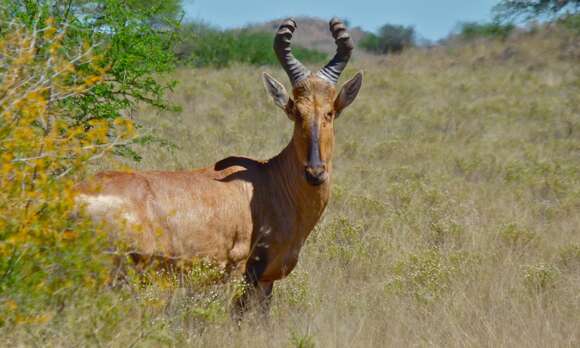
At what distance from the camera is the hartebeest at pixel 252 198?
5.95 m

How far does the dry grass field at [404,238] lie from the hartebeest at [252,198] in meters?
0.35

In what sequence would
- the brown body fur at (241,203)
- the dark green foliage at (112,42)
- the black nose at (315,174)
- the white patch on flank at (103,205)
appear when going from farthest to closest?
the dark green foliage at (112,42) < the black nose at (315,174) < the brown body fur at (241,203) < the white patch on flank at (103,205)

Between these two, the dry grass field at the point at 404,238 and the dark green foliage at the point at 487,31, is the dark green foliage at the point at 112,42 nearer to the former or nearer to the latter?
the dry grass field at the point at 404,238

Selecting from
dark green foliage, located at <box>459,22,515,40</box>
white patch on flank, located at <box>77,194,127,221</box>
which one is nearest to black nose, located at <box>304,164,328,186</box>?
white patch on flank, located at <box>77,194,127,221</box>

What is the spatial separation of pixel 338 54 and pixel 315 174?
1.55 metres

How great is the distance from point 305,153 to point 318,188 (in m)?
0.41

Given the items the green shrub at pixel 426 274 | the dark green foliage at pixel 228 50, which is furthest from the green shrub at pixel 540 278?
the dark green foliage at pixel 228 50

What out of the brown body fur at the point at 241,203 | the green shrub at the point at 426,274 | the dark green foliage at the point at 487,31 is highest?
the dark green foliage at the point at 487,31

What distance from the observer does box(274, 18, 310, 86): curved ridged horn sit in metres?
7.03

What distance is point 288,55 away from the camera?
7164 millimetres

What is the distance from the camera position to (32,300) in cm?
442

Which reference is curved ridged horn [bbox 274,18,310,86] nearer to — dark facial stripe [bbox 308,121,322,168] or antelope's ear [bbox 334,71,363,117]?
antelope's ear [bbox 334,71,363,117]

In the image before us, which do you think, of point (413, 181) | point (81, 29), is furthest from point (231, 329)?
point (413, 181)

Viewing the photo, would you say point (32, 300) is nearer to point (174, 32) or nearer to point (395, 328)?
point (395, 328)
